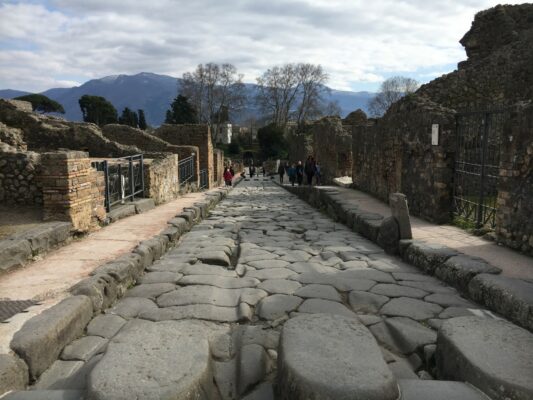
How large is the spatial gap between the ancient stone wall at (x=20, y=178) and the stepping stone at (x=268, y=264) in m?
3.62

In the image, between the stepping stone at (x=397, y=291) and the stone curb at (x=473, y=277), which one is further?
the stepping stone at (x=397, y=291)

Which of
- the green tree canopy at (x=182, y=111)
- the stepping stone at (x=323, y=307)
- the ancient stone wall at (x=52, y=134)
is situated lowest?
the stepping stone at (x=323, y=307)

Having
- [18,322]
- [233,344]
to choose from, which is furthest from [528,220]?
[18,322]

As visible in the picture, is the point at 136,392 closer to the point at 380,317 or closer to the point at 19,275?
the point at 380,317

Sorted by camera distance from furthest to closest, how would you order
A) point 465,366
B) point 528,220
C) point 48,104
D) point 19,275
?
point 48,104
point 528,220
point 19,275
point 465,366

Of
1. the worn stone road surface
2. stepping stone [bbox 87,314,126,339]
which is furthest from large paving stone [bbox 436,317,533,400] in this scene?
stepping stone [bbox 87,314,126,339]

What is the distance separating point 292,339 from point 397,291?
7.58 feet

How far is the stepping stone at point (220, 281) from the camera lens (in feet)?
16.8

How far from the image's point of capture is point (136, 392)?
2357 mm

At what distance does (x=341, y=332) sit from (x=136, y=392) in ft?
4.69

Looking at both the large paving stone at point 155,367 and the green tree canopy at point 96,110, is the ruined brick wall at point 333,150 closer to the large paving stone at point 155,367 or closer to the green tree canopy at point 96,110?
the large paving stone at point 155,367

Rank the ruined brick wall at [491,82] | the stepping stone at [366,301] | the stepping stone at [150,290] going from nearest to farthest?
the stepping stone at [366,301]
the stepping stone at [150,290]
the ruined brick wall at [491,82]

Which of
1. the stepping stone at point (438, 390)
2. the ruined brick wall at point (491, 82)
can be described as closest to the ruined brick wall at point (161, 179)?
the ruined brick wall at point (491, 82)

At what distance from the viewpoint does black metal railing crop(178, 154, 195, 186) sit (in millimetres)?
18031
